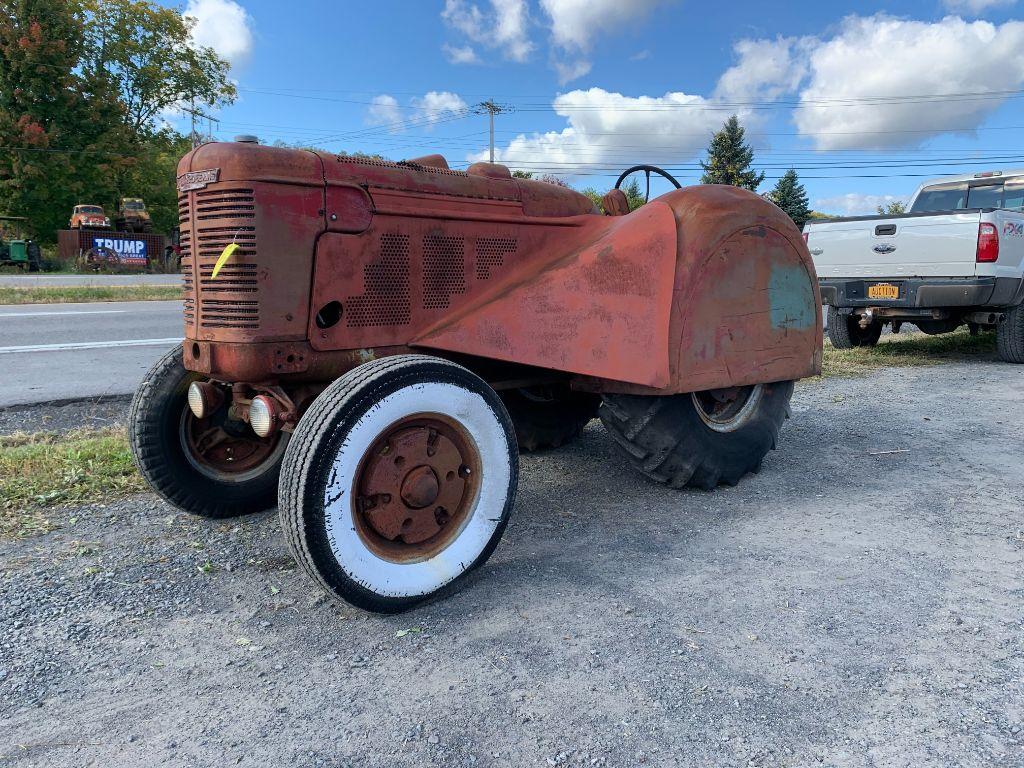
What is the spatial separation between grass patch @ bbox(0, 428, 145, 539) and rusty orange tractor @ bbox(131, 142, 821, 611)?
2.23 ft

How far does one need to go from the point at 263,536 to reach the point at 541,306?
1694mm

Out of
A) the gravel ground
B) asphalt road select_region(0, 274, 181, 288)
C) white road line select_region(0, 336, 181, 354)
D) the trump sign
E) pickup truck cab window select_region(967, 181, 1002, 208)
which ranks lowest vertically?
the gravel ground

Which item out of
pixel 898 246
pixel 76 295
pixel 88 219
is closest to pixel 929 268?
pixel 898 246

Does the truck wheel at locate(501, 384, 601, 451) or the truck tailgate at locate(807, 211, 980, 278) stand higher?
the truck tailgate at locate(807, 211, 980, 278)

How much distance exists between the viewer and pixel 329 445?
8.41 ft

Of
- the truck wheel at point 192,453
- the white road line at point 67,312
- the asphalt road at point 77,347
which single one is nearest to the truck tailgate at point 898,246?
the truck wheel at point 192,453

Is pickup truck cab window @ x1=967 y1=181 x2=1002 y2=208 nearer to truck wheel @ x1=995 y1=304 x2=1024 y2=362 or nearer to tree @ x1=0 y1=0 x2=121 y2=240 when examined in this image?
truck wheel @ x1=995 y1=304 x2=1024 y2=362

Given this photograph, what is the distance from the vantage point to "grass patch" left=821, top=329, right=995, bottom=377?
8.60 metres

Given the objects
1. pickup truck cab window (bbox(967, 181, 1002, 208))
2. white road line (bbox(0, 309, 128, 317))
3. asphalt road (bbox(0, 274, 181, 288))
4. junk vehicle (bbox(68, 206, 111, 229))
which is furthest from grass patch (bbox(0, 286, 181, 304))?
junk vehicle (bbox(68, 206, 111, 229))

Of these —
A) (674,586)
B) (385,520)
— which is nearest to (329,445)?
(385,520)

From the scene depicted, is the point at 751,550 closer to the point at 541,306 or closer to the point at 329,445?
the point at 541,306

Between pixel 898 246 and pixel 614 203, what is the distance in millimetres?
5733

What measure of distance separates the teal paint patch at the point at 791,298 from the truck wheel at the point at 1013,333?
20.0ft

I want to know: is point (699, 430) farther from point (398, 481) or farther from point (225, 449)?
point (225, 449)
